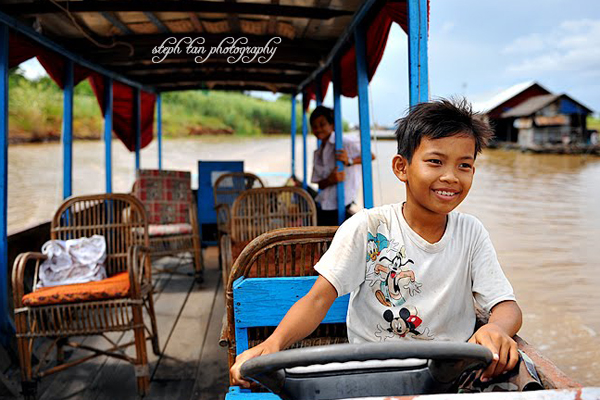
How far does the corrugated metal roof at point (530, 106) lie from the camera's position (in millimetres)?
32594

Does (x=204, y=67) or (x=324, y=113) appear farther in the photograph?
(x=204, y=67)

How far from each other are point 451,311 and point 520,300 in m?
5.28

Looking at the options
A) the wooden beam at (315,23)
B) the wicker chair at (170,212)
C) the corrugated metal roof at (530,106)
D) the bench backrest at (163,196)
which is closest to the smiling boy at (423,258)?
the wooden beam at (315,23)

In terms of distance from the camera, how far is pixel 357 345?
83 centimetres

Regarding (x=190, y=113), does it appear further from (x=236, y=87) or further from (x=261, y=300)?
(x=261, y=300)

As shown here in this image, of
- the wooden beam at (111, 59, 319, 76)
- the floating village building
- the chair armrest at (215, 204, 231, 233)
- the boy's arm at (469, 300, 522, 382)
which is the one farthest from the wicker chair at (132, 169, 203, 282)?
the floating village building

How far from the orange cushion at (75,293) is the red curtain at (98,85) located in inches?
69.7

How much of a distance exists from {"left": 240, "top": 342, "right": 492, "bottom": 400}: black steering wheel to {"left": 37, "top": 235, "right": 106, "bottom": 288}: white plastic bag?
2.24 meters

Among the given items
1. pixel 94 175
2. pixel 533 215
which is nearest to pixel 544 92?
pixel 533 215

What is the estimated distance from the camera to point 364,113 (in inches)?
135

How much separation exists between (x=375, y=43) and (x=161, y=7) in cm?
140

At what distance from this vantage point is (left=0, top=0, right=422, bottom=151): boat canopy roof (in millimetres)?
2840

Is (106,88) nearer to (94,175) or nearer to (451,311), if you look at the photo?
(451,311)

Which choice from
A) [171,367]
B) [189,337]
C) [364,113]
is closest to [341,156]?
[364,113]
